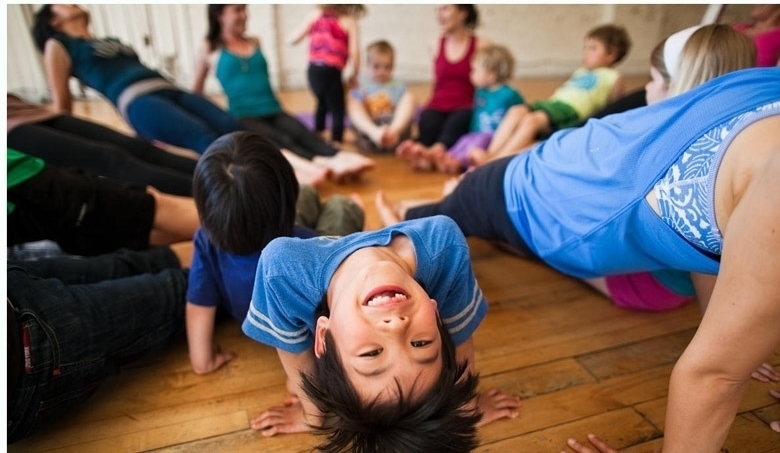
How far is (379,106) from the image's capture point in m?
2.84

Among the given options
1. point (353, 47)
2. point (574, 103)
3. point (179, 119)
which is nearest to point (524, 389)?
point (179, 119)

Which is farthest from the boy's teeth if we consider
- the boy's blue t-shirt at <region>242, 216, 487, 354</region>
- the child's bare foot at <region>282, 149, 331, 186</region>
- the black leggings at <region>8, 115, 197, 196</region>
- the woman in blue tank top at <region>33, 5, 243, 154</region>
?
the woman in blue tank top at <region>33, 5, 243, 154</region>

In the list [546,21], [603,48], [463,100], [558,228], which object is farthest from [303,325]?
[546,21]

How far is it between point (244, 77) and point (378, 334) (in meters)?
2.18

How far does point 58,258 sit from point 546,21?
469 centimetres

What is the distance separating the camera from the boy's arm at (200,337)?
1159 millimetres

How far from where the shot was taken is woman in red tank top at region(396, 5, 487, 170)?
8.80 ft

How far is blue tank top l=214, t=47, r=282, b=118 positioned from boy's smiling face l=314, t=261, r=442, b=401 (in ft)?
6.65

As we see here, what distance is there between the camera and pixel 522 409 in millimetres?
1067

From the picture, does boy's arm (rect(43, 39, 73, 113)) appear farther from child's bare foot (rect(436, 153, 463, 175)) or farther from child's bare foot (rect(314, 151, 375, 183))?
child's bare foot (rect(436, 153, 463, 175))

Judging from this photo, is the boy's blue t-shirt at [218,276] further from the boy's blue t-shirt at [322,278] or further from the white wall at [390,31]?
the white wall at [390,31]

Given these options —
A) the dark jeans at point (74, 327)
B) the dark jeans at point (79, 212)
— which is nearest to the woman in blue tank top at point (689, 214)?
the dark jeans at point (74, 327)

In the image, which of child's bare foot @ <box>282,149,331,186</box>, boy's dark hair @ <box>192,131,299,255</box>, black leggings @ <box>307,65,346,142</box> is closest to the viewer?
boy's dark hair @ <box>192,131,299,255</box>

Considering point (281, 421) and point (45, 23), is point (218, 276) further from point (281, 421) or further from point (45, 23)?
point (45, 23)
